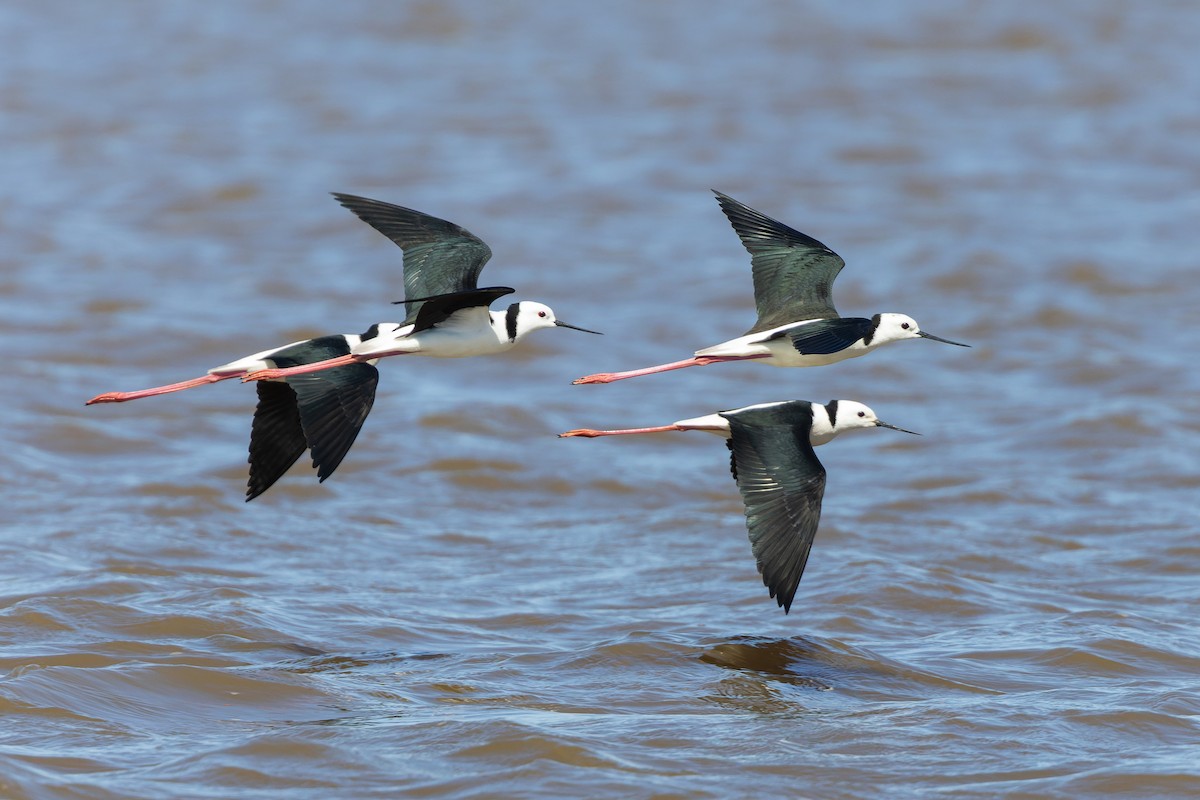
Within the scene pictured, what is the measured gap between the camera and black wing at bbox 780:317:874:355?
9102 millimetres

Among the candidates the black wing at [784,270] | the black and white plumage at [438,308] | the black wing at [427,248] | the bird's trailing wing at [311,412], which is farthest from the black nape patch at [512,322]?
the black wing at [784,270]

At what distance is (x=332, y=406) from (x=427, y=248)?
1134 millimetres

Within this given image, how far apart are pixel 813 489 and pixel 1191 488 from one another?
5.82 m

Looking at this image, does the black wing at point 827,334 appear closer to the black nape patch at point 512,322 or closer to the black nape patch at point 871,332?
the black nape patch at point 871,332

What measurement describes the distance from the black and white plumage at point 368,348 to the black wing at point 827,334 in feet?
4.11

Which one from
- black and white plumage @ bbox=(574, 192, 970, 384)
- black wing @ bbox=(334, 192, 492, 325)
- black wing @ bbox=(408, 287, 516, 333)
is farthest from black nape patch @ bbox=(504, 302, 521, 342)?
black and white plumage @ bbox=(574, 192, 970, 384)

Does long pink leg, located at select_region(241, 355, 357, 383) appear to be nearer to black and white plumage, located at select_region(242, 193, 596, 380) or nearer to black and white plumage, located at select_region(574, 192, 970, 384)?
black and white plumage, located at select_region(242, 193, 596, 380)

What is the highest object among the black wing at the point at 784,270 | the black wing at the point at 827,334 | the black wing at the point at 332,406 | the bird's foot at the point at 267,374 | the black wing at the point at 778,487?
the black wing at the point at 784,270

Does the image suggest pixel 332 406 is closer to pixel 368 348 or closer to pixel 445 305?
pixel 368 348

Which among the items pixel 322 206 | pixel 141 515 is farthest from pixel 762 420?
pixel 322 206

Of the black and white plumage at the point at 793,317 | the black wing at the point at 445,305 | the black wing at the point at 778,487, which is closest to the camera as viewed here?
the black wing at the point at 778,487

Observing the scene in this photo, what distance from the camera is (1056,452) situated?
14305mm

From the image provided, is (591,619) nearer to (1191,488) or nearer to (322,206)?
(1191,488)

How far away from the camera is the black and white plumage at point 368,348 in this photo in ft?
29.0
